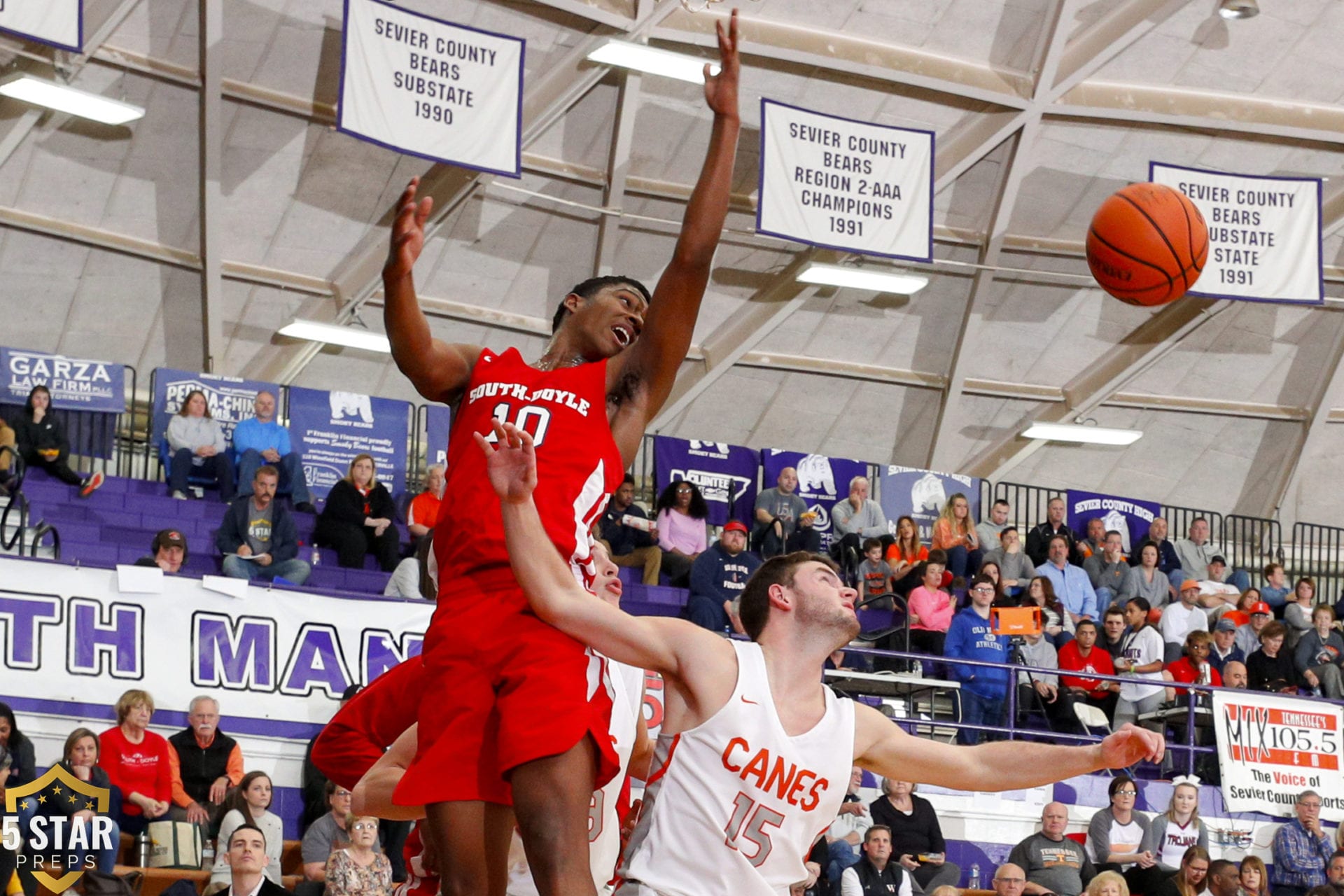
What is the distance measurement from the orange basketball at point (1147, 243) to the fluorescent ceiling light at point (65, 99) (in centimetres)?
1074

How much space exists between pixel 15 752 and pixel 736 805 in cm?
666

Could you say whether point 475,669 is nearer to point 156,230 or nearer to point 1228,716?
point 1228,716

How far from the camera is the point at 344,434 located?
1800cm

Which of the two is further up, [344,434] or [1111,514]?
[344,434]

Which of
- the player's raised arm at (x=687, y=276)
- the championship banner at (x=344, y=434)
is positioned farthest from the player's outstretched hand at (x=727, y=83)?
the championship banner at (x=344, y=434)

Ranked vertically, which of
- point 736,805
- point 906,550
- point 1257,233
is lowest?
point 736,805

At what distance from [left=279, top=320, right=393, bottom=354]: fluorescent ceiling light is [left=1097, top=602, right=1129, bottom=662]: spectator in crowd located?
8.91m

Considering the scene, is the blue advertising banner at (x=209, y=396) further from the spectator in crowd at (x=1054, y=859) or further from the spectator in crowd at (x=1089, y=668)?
the spectator in crowd at (x=1054, y=859)

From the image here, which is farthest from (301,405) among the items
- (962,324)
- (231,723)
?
(962,324)

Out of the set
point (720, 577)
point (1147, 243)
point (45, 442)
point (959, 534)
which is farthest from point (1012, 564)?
point (45, 442)

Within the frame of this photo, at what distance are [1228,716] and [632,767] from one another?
10.2m

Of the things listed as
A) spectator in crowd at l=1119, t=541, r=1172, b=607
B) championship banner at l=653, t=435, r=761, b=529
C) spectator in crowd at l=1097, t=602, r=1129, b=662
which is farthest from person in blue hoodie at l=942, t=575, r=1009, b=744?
championship banner at l=653, t=435, r=761, b=529

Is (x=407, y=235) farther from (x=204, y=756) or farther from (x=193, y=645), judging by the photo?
(x=193, y=645)

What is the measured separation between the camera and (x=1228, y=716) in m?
14.1
